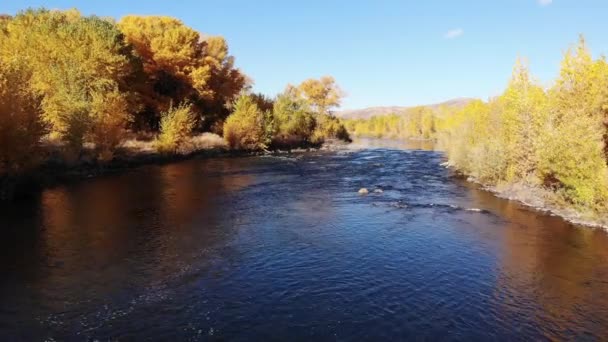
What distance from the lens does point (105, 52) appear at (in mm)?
47156

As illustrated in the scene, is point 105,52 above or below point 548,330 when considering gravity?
above

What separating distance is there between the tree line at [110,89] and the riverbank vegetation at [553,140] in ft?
109

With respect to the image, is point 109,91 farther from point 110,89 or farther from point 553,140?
point 553,140

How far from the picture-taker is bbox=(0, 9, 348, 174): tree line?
96.7 ft

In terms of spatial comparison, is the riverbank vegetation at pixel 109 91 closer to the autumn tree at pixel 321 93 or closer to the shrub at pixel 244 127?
the shrub at pixel 244 127

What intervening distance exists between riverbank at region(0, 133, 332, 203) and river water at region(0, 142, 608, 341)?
2098 mm

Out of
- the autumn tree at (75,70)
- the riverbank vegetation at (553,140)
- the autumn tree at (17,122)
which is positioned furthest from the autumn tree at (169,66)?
the riverbank vegetation at (553,140)

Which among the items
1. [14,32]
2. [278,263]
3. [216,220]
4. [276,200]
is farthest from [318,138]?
[278,263]

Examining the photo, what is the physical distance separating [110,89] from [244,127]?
73.3 feet

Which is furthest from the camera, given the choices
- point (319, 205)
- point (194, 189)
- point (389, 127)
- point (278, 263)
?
point (389, 127)

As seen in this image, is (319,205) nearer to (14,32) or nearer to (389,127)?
(14,32)

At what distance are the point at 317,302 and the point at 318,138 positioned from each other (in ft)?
267

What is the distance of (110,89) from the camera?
1875 inches

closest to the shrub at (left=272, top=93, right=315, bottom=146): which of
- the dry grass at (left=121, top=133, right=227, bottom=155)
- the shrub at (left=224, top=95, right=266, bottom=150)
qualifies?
the shrub at (left=224, top=95, right=266, bottom=150)
